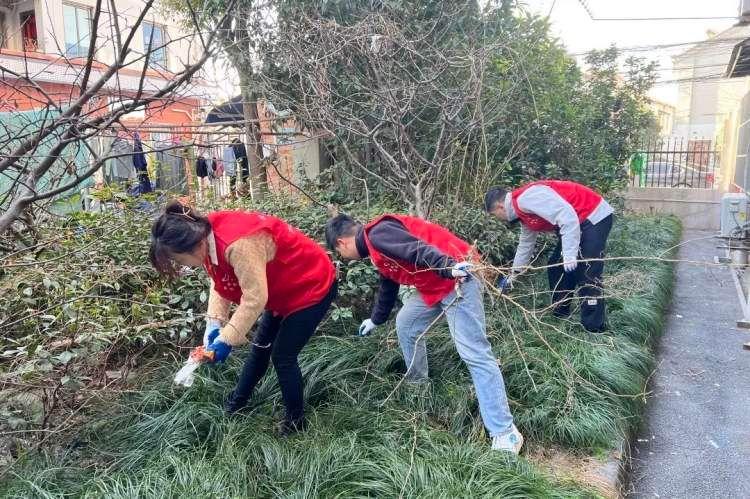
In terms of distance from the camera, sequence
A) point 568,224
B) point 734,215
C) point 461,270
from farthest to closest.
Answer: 1. point 734,215
2. point 568,224
3. point 461,270

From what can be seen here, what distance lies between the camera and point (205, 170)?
718cm

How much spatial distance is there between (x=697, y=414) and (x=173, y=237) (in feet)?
11.8

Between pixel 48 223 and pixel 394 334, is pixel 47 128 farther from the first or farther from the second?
pixel 394 334

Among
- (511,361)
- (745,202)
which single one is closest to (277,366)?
(511,361)

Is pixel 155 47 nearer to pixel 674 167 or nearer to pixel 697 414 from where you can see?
pixel 697 414

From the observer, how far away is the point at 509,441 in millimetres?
3203

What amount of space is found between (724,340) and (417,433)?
3.81 meters

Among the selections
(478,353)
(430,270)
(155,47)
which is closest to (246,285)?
(430,270)

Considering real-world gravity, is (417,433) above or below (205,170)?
below

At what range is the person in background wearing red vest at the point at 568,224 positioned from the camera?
4.44 meters

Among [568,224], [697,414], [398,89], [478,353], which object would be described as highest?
[398,89]

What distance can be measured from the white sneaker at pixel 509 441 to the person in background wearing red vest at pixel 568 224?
1295 mm

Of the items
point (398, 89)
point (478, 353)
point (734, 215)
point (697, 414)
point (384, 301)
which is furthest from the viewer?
point (734, 215)

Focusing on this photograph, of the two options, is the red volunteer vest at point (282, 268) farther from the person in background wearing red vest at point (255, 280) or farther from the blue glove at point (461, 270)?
the blue glove at point (461, 270)
